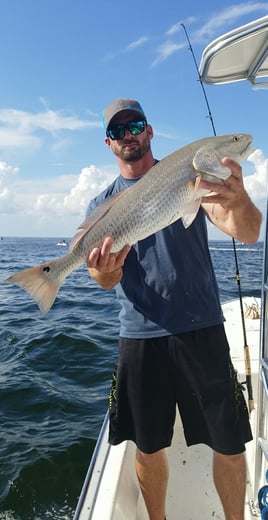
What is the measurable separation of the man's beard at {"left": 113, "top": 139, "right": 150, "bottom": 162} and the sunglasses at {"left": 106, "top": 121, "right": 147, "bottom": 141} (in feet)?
0.27

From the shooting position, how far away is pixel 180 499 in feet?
13.0

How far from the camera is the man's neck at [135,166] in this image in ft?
11.2

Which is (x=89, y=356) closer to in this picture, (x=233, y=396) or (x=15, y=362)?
(x=15, y=362)

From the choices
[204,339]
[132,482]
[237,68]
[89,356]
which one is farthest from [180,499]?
[89,356]

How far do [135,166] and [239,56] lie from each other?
115cm

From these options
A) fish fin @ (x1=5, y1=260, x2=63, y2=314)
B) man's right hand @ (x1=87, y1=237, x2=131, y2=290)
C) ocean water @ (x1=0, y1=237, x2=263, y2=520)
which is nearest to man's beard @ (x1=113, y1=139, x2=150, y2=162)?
man's right hand @ (x1=87, y1=237, x2=131, y2=290)

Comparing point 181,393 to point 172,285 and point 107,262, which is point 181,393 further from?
point 107,262

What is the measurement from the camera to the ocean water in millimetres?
5129

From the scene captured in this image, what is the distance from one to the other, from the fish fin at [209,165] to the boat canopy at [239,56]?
53 centimetres

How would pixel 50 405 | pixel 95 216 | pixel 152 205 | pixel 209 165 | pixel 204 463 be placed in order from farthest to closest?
1. pixel 50 405
2. pixel 204 463
3. pixel 95 216
4. pixel 152 205
5. pixel 209 165

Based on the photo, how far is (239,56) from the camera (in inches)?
103

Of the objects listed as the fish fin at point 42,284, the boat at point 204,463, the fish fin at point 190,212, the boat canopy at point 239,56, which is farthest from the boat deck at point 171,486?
the boat canopy at point 239,56

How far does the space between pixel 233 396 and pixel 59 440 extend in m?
4.02

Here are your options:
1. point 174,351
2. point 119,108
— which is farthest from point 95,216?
point 174,351
